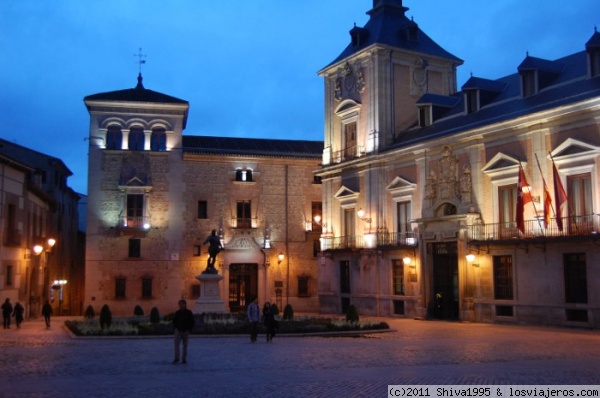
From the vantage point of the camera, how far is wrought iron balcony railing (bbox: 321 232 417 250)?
39331 mm

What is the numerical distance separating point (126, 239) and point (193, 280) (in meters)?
5.24

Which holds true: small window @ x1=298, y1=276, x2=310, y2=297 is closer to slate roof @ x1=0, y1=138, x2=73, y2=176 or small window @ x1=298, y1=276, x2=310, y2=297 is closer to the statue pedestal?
the statue pedestal

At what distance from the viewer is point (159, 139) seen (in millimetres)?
49531

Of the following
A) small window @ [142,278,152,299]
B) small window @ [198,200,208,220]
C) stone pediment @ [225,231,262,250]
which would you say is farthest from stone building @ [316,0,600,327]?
small window @ [142,278,152,299]

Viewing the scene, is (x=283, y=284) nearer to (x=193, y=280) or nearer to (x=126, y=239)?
(x=193, y=280)

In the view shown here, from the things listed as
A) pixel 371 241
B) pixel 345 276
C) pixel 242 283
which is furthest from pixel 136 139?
pixel 371 241

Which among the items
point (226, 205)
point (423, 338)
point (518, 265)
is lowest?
point (423, 338)

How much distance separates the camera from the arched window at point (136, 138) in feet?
161

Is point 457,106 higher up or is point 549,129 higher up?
point 457,106

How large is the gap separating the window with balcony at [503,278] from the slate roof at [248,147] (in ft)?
69.7

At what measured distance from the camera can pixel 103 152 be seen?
48.3 metres

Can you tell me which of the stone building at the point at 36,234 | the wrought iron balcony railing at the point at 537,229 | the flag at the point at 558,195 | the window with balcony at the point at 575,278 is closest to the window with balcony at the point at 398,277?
the wrought iron balcony railing at the point at 537,229

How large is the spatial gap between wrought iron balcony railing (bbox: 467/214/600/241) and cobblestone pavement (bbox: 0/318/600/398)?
4557 millimetres

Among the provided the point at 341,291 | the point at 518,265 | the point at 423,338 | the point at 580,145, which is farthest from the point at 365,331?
the point at 341,291
